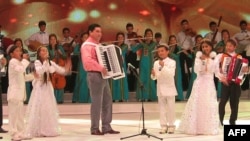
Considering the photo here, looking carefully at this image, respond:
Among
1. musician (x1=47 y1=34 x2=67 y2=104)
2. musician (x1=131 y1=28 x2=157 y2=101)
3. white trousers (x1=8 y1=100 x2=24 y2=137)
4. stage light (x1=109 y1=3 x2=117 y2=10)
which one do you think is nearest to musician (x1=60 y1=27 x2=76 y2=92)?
musician (x1=47 y1=34 x2=67 y2=104)

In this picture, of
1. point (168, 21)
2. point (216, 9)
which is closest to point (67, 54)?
point (168, 21)

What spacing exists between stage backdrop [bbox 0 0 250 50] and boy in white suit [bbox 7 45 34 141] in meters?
→ 5.51

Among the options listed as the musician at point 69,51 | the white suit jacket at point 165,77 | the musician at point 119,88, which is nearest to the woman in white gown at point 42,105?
the white suit jacket at point 165,77

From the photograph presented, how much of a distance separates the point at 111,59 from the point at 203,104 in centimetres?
140

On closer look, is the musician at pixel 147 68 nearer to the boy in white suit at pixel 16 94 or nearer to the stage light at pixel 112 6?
the stage light at pixel 112 6

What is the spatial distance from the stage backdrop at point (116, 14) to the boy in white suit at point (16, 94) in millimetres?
5506

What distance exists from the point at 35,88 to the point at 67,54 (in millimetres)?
3608

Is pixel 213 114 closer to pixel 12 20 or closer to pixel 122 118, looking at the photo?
pixel 122 118

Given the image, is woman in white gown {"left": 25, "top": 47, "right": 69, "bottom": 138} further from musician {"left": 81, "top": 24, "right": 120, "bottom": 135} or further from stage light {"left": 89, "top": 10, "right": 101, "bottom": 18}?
stage light {"left": 89, "top": 10, "right": 101, "bottom": 18}

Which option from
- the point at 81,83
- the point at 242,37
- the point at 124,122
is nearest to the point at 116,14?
the point at 81,83

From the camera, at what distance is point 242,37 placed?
11.9 m

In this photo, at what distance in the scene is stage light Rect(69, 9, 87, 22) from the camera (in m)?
12.7

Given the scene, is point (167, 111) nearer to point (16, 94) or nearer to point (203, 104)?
point (203, 104)

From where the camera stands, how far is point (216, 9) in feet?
43.5
